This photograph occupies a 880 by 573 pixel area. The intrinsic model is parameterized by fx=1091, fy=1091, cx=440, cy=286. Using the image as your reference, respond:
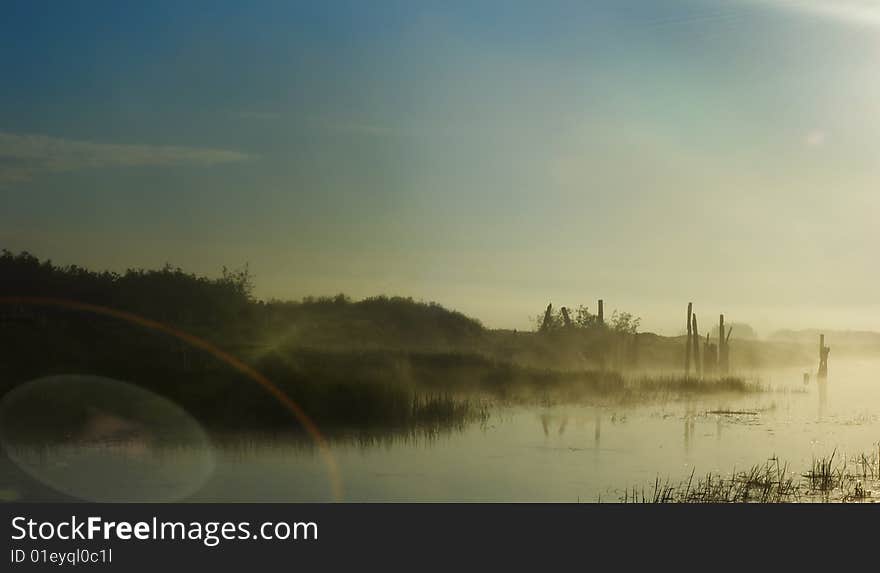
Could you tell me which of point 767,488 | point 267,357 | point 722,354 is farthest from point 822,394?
point 767,488

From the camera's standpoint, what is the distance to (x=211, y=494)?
18.6 m

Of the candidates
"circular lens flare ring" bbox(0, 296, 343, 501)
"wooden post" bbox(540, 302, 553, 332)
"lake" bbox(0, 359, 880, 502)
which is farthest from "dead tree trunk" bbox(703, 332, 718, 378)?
"circular lens flare ring" bbox(0, 296, 343, 501)

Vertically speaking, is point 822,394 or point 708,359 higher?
point 708,359

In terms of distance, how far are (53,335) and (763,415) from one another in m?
22.6

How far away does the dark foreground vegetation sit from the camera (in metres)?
28.0

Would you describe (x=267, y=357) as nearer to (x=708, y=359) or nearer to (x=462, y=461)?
(x=462, y=461)

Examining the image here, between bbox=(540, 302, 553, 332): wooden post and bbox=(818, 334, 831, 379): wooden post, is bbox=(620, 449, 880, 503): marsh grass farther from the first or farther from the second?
bbox=(818, 334, 831, 379): wooden post

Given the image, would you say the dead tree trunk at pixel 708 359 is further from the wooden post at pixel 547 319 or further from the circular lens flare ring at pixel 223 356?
the circular lens flare ring at pixel 223 356

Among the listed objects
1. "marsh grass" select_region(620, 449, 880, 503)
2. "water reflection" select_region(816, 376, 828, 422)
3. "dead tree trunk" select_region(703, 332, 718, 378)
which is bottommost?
"marsh grass" select_region(620, 449, 880, 503)

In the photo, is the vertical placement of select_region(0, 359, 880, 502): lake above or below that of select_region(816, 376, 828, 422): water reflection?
below

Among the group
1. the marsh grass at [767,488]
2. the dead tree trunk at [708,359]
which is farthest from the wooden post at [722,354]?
the marsh grass at [767,488]

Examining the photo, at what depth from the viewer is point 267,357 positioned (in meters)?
35.2

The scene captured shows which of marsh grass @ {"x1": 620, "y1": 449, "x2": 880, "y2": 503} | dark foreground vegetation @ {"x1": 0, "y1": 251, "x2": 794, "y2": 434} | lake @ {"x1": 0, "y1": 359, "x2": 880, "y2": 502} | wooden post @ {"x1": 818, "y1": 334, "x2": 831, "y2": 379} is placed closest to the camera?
marsh grass @ {"x1": 620, "y1": 449, "x2": 880, "y2": 503}

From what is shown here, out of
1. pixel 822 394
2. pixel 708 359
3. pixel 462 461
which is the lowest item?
pixel 462 461
